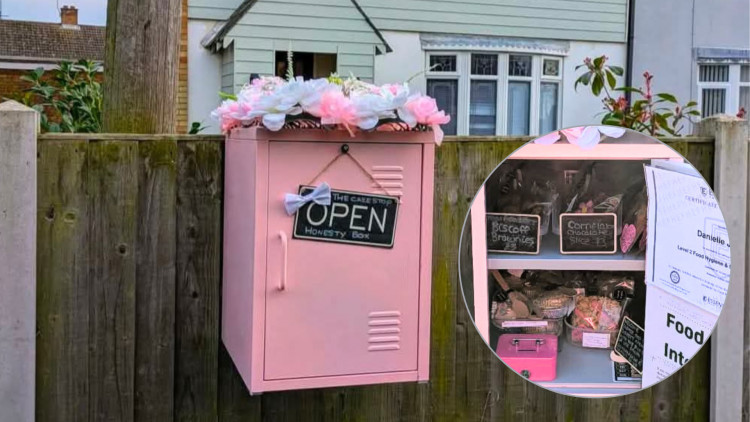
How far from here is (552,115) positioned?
36.3ft

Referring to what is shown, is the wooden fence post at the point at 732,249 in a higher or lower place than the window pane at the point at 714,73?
lower

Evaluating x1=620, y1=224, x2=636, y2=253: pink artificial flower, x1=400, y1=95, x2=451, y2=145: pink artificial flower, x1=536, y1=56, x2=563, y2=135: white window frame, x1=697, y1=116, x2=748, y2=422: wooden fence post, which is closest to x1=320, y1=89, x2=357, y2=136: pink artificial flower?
x1=400, y1=95, x2=451, y2=145: pink artificial flower

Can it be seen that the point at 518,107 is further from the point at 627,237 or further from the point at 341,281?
the point at 627,237

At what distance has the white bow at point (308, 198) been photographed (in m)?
2.29

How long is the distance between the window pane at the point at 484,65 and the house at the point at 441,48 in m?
0.01

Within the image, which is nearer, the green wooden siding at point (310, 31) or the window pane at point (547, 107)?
the green wooden siding at point (310, 31)

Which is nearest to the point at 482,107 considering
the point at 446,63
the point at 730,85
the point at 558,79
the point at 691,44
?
the point at 446,63

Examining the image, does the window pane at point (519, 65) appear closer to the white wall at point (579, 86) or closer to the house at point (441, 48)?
the house at point (441, 48)

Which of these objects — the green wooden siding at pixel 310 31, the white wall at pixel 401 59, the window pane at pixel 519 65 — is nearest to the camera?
the green wooden siding at pixel 310 31

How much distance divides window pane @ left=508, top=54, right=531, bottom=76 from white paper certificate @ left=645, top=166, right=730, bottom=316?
8.91 meters

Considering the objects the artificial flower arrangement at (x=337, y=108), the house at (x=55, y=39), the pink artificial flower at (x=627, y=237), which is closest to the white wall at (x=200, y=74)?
the artificial flower arrangement at (x=337, y=108)

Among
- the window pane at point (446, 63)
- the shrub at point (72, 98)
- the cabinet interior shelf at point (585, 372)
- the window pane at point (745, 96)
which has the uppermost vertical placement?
the window pane at point (446, 63)

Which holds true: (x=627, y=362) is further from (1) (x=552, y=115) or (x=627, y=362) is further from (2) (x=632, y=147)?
(1) (x=552, y=115)

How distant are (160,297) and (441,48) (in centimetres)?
803
